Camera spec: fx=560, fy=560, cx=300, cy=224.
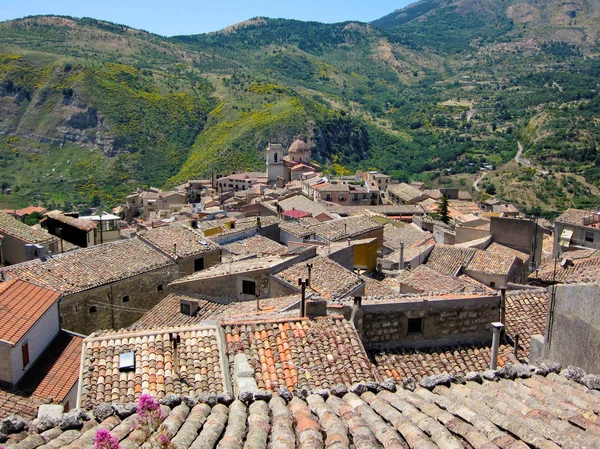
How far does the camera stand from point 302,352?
8.84 metres

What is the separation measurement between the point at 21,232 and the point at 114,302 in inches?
221

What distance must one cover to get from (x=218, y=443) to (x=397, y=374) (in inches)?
234

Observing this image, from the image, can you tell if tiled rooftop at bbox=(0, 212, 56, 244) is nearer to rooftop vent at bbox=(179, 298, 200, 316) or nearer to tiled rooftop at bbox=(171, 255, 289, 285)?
tiled rooftop at bbox=(171, 255, 289, 285)

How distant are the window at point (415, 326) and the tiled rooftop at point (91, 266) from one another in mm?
10642

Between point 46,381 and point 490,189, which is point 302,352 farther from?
point 490,189

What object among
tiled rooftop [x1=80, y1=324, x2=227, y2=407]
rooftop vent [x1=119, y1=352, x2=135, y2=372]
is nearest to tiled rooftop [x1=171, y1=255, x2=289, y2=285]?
tiled rooftop [x1=80, y1=324, x2=227, y2=407]

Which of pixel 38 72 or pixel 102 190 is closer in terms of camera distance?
pixel 102 190

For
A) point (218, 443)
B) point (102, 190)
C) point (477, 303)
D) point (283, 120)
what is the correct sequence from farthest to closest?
point (283, 120) < point (102, 190) < point (477, 303) < point (218, 443)

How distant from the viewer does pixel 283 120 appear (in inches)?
4090

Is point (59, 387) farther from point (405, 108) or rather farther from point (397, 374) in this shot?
point (405, 108)

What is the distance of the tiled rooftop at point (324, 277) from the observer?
14547 mm

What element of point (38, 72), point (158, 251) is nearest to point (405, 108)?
point (38, 72)

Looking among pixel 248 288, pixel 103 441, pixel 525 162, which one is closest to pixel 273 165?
pixel 525 162

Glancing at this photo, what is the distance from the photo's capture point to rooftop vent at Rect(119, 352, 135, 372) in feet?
28.9
